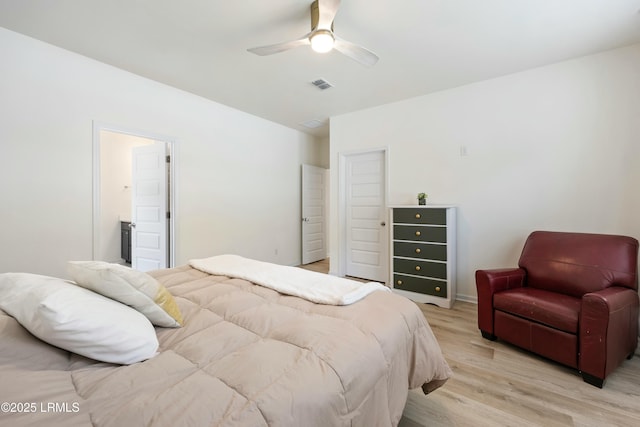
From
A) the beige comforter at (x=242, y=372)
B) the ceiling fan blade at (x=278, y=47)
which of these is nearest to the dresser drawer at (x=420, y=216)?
the beige comforter at (x=242, y=372)

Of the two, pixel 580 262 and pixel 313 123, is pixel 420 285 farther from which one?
pixel 313 123

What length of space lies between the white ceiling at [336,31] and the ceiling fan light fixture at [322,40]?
25 cm

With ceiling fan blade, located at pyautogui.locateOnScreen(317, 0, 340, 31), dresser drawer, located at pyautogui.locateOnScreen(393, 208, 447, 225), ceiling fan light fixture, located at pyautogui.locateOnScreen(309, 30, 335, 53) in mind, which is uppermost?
ceiling fan blade, located at pyautogui.locateOnScreen(317, 0, 340, 31)

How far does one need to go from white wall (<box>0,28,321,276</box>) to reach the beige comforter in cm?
207

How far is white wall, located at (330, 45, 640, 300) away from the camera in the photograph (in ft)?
8.20

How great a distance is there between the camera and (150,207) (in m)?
3.53

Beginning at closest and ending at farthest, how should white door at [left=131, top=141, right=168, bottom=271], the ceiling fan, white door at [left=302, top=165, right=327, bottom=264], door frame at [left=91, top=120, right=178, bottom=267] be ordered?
1. the ceiling fan
2. door frame at [left=91, top=120, right=178, bottom=267]
3. white door at [left=131, top=141, right=168, bottom=271]
4. white door at [left=302, top=165, right=327, bottom=264]

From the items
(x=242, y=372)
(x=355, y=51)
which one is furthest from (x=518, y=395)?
(x=355, y=51)

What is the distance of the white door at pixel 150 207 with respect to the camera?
3.40 m

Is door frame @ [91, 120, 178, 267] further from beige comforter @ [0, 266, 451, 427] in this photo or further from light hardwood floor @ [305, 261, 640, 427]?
light hardwood floor @ [305, 261, 640, 427]

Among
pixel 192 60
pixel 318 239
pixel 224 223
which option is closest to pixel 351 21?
pixel 192 60

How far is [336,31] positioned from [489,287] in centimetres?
258


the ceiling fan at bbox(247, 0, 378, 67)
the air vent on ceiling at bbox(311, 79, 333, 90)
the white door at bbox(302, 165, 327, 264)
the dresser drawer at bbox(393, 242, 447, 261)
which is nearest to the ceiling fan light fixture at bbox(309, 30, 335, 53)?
the ceiling fan at bbox(247, 0, 378, 67)

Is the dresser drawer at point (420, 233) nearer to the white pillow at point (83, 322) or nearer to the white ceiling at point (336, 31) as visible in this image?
the white ceiling at point (336, 31)
